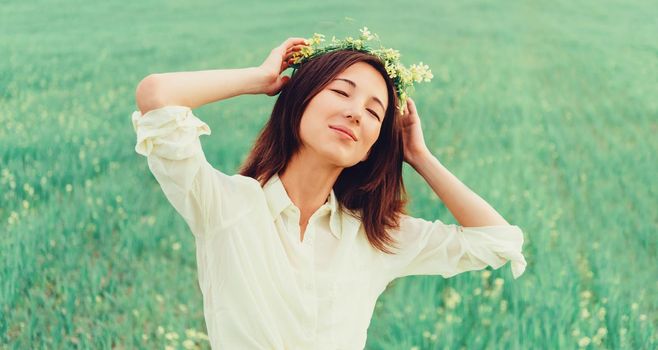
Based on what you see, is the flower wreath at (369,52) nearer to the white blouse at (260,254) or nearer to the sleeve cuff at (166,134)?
the white blouse at (260,254)

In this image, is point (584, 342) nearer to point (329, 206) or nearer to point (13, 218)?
point (329, 206)

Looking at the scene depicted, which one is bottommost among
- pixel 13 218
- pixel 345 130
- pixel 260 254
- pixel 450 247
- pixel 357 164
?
pixel 13 218

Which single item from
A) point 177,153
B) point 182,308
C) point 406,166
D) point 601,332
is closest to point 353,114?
point 177,153

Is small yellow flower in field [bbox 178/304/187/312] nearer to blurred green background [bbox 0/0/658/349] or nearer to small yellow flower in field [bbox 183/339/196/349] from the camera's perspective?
blurred green background [bbox 0/0/658/349]

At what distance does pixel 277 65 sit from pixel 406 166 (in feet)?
6.64

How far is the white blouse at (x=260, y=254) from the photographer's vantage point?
177 centimetres

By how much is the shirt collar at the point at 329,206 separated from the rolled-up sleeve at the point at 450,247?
0.17 metres

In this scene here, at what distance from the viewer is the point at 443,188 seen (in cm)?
223

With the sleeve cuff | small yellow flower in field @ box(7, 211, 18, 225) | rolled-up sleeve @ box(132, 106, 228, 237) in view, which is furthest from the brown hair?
small yellow flower in field @ box(7, 211, 18, 225)

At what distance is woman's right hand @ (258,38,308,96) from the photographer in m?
2.04

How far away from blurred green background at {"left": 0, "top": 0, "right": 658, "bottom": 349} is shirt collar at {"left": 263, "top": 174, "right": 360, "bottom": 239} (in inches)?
40.1

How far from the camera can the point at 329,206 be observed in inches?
82.1

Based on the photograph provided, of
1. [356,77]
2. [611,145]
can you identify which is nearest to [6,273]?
[356,77]

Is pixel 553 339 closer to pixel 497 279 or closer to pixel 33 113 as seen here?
pixel 497 279
